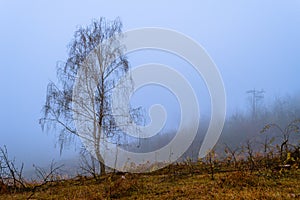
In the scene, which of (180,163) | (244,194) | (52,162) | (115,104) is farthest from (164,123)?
(244,194)

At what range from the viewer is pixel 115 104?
10.7 metres

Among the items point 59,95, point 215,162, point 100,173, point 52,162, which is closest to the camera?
point 52,162

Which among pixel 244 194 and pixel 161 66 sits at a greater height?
pixel 161 66

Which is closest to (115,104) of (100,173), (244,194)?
(100,173)

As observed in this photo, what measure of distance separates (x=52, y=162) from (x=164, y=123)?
3587 mm

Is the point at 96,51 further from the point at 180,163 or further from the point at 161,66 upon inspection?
the point at 180,163

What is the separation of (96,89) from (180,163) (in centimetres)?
400

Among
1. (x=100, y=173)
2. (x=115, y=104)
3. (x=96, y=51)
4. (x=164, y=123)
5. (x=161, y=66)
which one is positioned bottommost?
(x=100, y=173)

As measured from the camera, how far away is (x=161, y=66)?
10.0 metres

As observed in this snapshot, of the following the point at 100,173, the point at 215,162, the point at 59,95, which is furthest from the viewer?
the point at 59,95

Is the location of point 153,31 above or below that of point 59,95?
above

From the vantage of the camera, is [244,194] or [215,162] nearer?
[244,194]

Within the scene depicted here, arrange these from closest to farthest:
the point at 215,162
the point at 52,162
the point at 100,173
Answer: the point at 52,162
the point at 215,162
the point at 100,173

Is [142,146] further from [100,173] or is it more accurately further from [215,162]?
[215,162]
